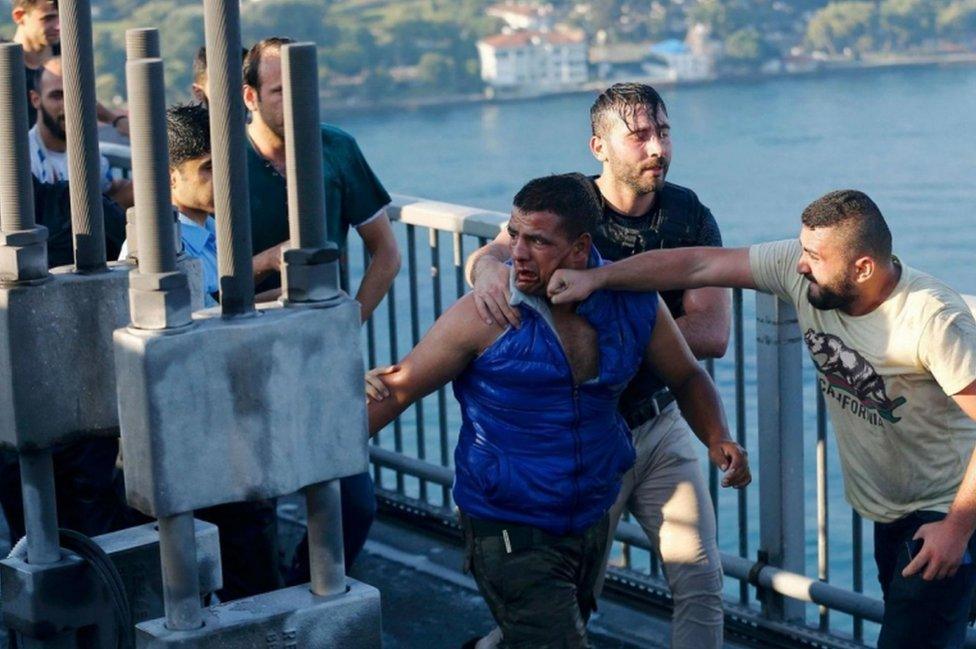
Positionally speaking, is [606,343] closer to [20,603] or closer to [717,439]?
[717,439]

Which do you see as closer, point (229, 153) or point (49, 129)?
point (229, 153)

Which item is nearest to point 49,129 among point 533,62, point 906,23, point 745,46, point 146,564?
point 146,564

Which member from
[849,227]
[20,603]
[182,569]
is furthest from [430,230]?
[182,569]

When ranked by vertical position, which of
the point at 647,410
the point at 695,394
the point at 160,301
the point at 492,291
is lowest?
the point at 647,410

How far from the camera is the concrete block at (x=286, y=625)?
2498 mm

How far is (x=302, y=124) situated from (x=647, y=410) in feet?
7.48

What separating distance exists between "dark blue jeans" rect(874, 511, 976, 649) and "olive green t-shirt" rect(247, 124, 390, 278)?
181cm

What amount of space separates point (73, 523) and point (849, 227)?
2.23m

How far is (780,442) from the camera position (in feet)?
16.1

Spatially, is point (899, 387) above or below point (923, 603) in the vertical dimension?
above

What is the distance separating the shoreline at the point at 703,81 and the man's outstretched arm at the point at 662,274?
41.1 m

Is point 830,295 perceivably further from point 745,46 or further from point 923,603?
point 745,46

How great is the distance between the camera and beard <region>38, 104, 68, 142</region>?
217 inches

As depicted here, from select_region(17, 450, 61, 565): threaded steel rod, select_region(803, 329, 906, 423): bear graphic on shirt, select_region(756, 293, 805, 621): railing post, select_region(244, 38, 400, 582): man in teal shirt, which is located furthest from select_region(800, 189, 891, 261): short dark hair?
select_region(17, 450, 61, 565): threaded steel rod
